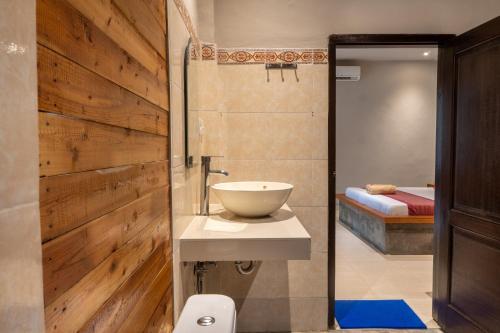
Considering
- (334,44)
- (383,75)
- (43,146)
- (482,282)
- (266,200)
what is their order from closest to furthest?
(43,146), (266,200), (482,282), (334,44), (383,75)

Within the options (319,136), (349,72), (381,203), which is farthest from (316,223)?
(349,72)

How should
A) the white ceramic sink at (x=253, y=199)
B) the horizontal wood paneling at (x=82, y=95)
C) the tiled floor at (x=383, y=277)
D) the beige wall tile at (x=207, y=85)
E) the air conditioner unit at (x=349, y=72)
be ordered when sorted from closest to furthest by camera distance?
the horizontal wood paneling at (x=82, y=95) < the white ceramic sink at (x=253, y=199) < the beige wall tile at (x=207, y=85) < the tiled floor at (x=383, y=277) < the air conditioner unit at (x=349, y=72)

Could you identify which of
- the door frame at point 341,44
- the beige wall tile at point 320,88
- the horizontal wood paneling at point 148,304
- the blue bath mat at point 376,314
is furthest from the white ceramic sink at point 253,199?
the blue bath mat at point 376,314

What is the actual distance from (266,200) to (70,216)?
1.21 meters

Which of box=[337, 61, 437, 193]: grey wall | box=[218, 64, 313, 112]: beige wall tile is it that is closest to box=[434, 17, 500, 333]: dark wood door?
box=[218, 64, 313, 112]: beige wall tile

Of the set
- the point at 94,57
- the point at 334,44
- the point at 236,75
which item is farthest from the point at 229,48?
the point at 94,57

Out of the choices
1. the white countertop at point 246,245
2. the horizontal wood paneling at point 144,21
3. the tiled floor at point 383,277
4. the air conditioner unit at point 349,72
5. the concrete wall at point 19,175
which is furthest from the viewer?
the air conditioner unit at point 349,72

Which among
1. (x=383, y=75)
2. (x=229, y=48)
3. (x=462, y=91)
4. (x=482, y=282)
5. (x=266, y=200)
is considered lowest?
(x=482, y=282)

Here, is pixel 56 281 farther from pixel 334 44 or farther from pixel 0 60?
pixel 334 44

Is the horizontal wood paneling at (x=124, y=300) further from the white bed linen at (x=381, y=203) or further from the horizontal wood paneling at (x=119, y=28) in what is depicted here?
the white bed linen at (x=381, y=203)

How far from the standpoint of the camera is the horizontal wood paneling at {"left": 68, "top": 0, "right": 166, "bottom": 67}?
2.39 feet

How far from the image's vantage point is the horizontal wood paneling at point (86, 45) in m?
0.57

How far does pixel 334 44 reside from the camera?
2529 millimetres

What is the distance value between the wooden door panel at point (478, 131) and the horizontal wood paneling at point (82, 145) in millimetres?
2046
